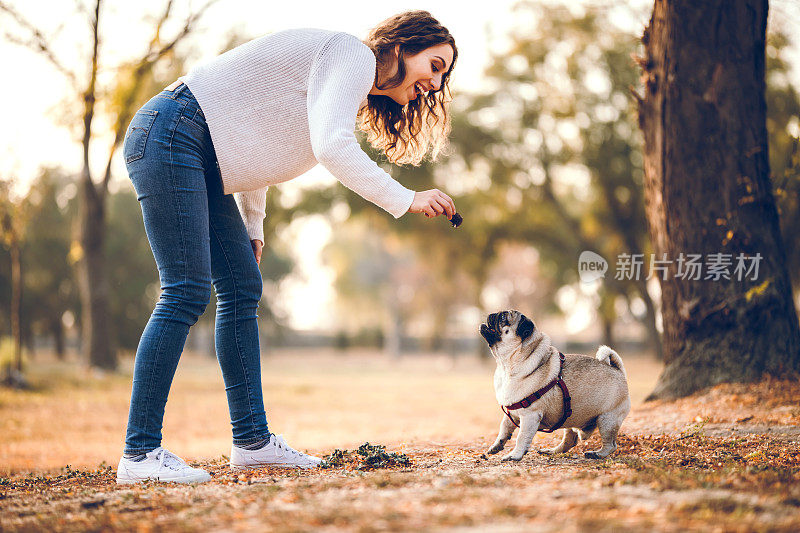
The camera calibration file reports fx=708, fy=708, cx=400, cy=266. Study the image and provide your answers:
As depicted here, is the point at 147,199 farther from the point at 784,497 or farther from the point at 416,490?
the point at 784,497

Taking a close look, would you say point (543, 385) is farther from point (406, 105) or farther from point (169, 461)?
A: point (169, 461)

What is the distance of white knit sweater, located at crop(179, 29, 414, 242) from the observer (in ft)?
10.00

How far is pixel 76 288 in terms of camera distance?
3069 centimetres

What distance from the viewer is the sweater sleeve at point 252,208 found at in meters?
3.74

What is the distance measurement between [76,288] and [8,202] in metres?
18.3

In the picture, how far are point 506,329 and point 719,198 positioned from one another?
9.43 ft

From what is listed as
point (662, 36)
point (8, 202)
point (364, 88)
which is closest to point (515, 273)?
point (8, 202)

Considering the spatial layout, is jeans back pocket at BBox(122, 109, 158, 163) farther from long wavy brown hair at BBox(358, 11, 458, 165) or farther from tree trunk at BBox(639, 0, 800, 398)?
tree trunk at BBox(639, 0, 800, 398)

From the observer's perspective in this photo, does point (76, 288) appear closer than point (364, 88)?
No

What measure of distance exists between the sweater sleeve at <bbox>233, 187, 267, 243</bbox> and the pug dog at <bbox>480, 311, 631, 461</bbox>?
4.46 feet

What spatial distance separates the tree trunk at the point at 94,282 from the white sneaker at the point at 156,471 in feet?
47.5

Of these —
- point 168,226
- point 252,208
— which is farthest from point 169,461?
point 252,208

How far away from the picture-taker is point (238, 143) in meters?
3.17

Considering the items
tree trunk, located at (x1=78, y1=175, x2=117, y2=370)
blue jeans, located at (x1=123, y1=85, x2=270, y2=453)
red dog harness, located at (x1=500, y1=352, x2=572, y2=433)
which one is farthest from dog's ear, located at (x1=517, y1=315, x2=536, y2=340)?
tree trunk, located at (x1=78, y1=175, x2=117, y2=370)
